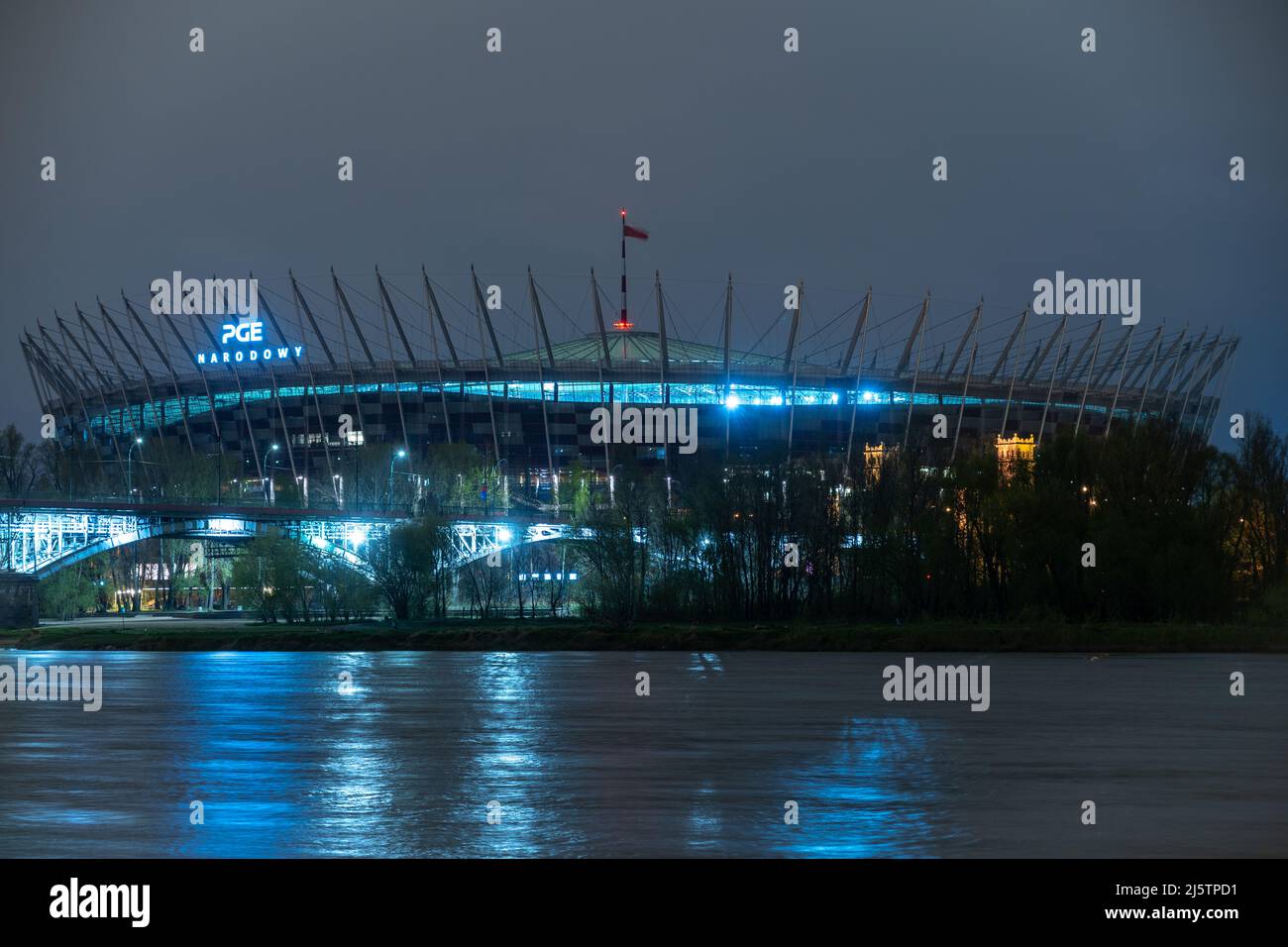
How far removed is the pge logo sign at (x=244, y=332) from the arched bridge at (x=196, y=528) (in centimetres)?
3933

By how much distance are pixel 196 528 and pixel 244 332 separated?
42.1m

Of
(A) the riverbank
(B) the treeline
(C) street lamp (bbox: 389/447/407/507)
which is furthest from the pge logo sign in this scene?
(A) the riverbank

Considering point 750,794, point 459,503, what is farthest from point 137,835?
point 459,503

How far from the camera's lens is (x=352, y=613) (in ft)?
292

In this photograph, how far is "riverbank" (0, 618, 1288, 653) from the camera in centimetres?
6506

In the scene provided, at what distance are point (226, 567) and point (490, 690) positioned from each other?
83.4 metres

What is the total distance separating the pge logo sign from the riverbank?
190ft

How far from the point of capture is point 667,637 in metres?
70.8

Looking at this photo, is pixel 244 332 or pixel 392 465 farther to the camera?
pixel 244 332

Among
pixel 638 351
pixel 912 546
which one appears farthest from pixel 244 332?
pixel 912 546

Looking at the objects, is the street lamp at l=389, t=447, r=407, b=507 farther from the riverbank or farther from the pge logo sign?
the riverbank

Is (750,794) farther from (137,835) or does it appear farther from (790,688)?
(790,688)

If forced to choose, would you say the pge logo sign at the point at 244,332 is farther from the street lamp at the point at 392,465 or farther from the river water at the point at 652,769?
the river water at the point at 652,769

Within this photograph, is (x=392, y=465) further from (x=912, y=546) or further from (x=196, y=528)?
(x=912, y=546)
